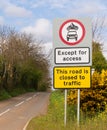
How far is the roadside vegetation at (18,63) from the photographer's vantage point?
60750 millimetres

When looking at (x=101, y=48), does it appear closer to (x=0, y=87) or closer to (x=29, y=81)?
Result: (x=0, y=87)

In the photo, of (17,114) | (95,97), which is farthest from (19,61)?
(95,97)

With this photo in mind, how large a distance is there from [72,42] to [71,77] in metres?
1.04

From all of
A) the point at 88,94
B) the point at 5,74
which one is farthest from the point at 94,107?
the point at 5,74

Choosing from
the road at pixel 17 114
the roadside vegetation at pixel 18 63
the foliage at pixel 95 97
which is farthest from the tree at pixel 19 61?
the foliage at pixel 95 97

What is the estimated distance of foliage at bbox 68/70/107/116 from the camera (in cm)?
1911

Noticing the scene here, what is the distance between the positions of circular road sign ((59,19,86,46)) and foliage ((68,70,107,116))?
22.4 ft

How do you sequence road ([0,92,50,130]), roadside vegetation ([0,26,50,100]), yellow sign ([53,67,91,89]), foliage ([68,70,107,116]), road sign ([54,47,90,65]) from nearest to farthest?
road sign ([54,47,90,65])
yellow sign ([53,67,91,89])
foliage ([68,70,107,116])
road ([0,92,50,130])
roadside vegetation ([0,26,50,100])

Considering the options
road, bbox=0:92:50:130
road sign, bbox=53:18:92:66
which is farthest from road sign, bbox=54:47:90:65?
road, bbox=0:92:50:130

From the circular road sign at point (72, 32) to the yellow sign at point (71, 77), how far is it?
814 millimetres

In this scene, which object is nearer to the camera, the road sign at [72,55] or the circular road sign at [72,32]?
the circular road sign at [72,32]

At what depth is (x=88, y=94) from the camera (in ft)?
63.3

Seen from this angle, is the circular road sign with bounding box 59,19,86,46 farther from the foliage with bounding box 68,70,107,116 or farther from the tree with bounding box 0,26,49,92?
the tree with bounding box 0,26,49,92

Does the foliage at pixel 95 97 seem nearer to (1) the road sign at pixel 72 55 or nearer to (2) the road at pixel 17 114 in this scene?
(2) the road at pixel 17 114
